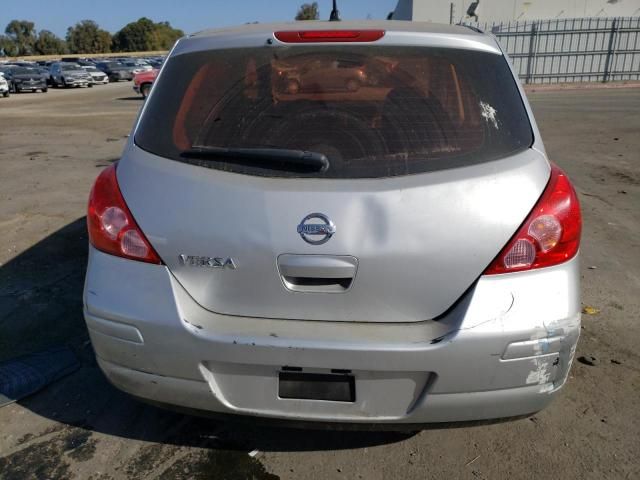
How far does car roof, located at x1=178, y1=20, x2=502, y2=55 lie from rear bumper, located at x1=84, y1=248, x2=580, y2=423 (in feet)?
3.30

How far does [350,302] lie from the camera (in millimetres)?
1992

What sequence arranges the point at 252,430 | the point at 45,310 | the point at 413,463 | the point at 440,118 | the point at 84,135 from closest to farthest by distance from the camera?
the point at 440,118 < the point at 413,463 < the point at 252,430 < the point at 45,310 < the point at 84,135

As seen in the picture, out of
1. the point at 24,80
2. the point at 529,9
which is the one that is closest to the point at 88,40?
the point at 24,80

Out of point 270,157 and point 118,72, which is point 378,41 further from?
point 118,72

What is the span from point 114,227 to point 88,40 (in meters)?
130

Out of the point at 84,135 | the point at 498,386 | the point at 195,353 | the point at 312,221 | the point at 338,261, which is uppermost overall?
the point at 312,221

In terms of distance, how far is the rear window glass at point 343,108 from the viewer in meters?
2.09

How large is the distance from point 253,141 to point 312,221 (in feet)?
1.57

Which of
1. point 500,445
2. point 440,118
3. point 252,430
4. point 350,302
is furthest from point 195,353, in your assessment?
point 500,445

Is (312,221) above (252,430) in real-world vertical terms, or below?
above

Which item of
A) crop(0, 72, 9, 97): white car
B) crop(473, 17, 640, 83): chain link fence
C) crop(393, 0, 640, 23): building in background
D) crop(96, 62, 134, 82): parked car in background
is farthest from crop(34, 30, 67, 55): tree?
crop(473, 17, 640, 83): chain link fence

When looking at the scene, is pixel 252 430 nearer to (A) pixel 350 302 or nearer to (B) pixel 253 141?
(A) pixel 350 302

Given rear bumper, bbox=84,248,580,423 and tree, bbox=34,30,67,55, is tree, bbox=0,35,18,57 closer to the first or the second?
tree, bbox=34,30,67,55

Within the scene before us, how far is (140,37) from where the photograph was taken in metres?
111
